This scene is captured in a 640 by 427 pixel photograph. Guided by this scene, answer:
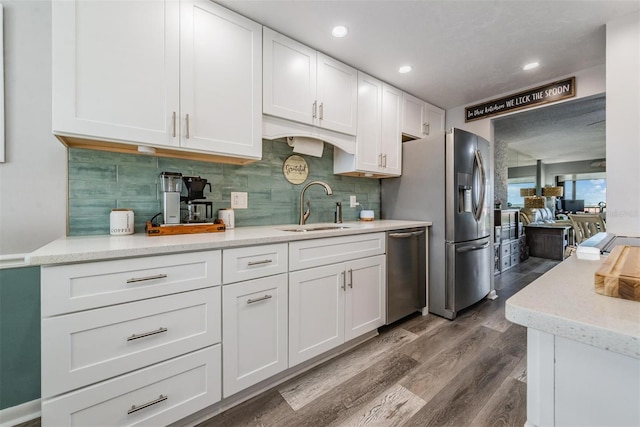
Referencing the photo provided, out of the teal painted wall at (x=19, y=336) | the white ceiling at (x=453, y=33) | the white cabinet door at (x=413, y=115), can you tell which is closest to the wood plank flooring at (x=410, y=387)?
the teal painted wall at (x=19, y=336)

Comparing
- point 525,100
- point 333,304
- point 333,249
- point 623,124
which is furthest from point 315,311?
point 525,100

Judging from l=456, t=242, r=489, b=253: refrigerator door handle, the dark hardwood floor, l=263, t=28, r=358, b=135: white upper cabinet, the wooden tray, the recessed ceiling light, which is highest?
the recessed ceiling light

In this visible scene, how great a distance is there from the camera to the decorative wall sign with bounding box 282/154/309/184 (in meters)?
2.34

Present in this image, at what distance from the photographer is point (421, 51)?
87.0 inches

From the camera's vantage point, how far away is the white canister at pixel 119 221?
4.98 ft

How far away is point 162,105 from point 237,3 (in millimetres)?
818

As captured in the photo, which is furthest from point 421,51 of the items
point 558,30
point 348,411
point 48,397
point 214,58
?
point 48,397

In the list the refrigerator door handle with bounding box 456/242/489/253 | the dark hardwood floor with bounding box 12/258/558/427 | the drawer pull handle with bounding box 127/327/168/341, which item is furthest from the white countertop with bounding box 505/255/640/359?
the refrigerator door handle with bounding box 456/242/489/253

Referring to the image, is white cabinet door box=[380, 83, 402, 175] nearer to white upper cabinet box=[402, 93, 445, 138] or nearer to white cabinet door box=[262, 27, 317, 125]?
white upper cabinet box=[402, 93, 445, 138]

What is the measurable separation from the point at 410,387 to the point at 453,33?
2.43 meters

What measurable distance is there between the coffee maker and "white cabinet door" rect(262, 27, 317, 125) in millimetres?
748

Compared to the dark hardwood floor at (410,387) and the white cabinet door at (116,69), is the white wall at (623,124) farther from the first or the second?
the white cabinet door at (116,69)

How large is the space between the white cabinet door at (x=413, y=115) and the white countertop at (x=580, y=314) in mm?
2620

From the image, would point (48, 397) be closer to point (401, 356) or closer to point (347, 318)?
point (347, 318)
